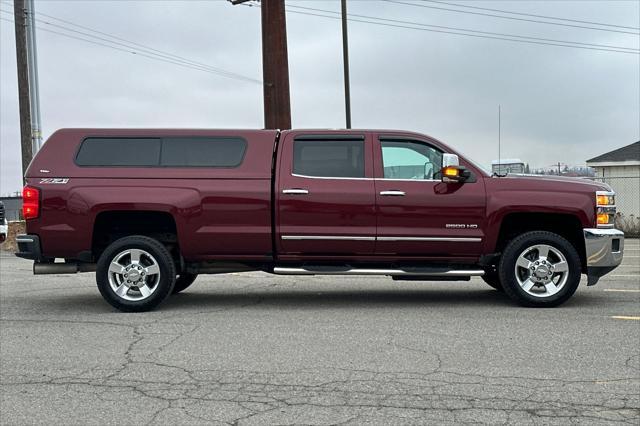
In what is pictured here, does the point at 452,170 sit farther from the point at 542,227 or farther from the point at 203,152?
the point at 203,152

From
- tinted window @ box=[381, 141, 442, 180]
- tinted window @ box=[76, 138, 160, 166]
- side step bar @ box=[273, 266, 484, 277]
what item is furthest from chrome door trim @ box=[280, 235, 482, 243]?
tinted window @ box=[76, 138, 160, 166]

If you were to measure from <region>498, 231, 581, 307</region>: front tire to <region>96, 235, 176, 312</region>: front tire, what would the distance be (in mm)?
3825

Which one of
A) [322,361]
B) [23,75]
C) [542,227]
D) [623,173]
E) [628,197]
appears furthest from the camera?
[623,173]

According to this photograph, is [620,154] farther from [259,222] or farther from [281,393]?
[281,393]

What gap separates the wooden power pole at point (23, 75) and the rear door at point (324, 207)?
49.7 ft

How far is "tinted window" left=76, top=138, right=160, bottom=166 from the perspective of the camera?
25.1 feet

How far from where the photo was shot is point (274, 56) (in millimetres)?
17219

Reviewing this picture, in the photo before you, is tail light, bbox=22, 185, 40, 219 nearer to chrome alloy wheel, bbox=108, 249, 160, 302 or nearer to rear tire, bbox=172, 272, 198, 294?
chrome alloy wheel, bbox=108, 249, 160, 302

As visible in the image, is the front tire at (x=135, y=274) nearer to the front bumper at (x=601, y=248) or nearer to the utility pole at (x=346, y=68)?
the front bumper at (x=601, y=248)

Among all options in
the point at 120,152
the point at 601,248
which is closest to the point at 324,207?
the point at 120,152

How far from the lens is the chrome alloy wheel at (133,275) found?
748cm

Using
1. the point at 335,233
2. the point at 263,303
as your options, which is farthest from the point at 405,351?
the point at 263,303

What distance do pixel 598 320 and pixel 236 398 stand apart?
13.8ft

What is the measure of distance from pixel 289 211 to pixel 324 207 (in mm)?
401
